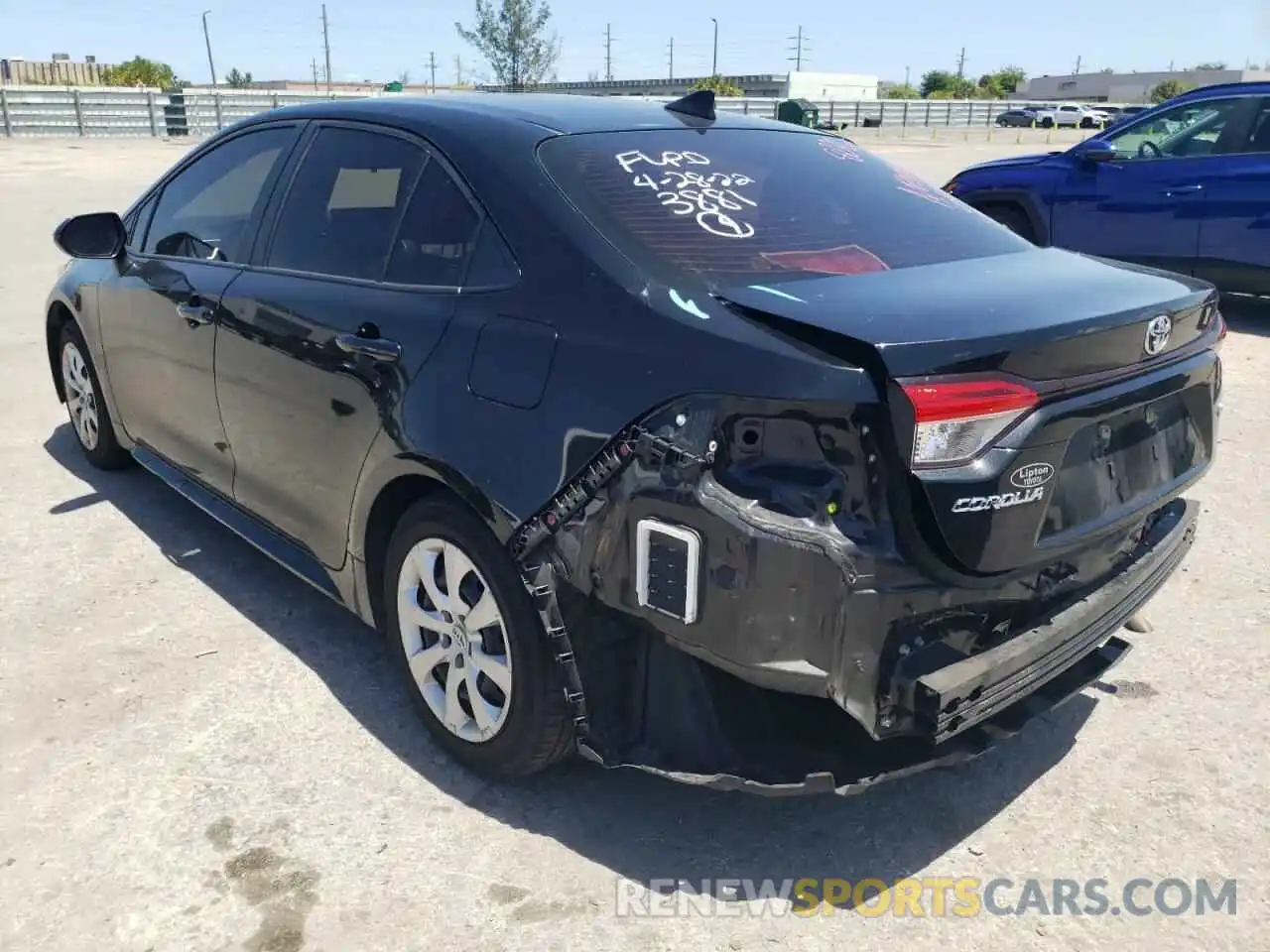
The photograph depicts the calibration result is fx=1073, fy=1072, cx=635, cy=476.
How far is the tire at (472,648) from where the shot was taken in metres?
2.61

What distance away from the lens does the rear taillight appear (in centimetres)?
211

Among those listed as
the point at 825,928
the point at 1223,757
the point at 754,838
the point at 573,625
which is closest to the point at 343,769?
the point at 573,625

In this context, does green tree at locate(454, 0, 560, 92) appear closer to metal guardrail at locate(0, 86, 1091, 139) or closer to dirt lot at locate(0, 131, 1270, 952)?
metal guardrail at locate(0, 86, 1091, 139)

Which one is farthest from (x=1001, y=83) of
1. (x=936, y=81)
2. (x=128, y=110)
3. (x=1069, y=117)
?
(x=128, y=110)

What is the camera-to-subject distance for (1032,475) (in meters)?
2.24

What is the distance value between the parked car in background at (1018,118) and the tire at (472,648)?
188 ft

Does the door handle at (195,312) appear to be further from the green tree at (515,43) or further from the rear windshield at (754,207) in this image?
the green tree at (515,43)

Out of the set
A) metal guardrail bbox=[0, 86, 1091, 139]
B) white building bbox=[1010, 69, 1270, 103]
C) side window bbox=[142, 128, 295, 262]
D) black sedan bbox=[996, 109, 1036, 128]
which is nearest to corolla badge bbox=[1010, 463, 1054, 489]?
side window bbox=[142, 128, 295, 262]

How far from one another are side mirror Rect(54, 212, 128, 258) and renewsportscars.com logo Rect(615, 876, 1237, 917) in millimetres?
3478

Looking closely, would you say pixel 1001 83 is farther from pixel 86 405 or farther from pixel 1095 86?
pixel 86 405

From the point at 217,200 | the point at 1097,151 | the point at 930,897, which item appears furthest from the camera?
the point at 1097,151

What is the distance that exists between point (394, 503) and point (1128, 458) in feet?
6.36

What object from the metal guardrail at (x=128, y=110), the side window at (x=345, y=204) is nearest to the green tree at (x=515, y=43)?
the metal guardrail at (x=128, y=110)

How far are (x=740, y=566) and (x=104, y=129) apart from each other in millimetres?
36333
